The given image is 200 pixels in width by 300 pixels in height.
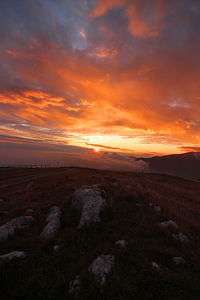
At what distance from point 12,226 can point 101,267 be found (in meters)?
5.87

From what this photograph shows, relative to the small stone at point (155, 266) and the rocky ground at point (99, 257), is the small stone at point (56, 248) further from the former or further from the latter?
A: the small stone at point (155, 266)

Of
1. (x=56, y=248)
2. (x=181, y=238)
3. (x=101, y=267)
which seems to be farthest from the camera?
(x=181, y=238)

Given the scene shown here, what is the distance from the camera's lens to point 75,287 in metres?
3.78

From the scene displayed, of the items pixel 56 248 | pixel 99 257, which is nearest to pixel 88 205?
pixel 56 248

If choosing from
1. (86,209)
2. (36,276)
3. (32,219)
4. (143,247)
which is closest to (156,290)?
(143,247)

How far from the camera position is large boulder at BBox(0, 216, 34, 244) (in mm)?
6306

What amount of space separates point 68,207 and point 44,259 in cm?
523

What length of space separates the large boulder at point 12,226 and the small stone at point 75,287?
15.5 feet

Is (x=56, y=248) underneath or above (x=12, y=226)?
underneath

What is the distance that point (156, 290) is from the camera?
369 centimetres

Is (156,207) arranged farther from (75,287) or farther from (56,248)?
(75,287)

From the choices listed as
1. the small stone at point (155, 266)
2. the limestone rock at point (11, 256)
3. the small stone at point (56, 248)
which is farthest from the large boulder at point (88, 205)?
the small stone at point (155, 266)

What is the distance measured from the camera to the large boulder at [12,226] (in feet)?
20.7

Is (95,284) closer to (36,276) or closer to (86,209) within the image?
(36,276)
